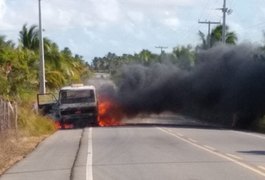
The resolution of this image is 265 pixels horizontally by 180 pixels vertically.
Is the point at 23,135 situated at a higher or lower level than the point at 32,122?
lower

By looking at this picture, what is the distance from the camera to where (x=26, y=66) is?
5338cm

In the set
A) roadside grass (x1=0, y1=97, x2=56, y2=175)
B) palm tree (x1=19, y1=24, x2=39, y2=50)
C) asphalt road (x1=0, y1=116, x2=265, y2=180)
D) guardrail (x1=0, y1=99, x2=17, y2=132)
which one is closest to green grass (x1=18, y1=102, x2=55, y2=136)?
roadside grass (x1=0, y1=97, x2=56, y2=175)

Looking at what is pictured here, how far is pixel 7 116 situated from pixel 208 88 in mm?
22856

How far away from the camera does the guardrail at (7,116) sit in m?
26.5

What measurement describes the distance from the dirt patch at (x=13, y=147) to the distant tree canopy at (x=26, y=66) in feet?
26.9

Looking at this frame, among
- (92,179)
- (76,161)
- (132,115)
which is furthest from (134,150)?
(132,115)

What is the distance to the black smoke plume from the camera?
45.4m

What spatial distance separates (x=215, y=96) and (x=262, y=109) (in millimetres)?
4492

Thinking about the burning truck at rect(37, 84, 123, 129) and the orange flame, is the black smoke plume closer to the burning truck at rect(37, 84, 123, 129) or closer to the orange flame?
the orange flame

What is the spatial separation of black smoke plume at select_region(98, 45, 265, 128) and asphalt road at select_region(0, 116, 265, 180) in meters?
17.7

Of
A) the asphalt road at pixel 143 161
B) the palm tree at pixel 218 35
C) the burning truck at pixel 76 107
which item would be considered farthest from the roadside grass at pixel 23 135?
the palm tree at pixel 218 35

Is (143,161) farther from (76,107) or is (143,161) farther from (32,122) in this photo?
(76,107)

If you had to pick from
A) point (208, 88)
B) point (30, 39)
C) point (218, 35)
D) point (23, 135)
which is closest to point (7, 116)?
point (23, 135)

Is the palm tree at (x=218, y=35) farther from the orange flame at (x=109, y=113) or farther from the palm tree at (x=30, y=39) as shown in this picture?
the orange flame at (x=109, y=113)
